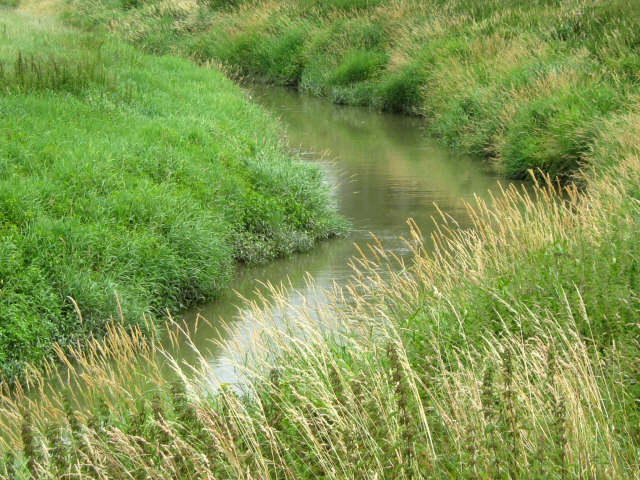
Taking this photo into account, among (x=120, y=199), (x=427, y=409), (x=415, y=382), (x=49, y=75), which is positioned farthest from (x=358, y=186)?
(x=427, y=409)

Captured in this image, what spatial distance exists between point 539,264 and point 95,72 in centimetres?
910

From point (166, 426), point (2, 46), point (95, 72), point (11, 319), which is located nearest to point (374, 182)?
point (95, 72)

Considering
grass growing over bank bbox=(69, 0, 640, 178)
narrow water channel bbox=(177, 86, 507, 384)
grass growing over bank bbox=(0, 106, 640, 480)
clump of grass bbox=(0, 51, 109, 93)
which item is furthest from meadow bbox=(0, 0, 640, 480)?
clump of grass bbox=(0, 51, 109, 93)

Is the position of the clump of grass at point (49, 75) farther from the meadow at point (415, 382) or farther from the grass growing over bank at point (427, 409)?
the grass growing over bank at point (427, 409)

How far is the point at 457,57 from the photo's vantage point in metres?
19.0

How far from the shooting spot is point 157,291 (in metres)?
8.26

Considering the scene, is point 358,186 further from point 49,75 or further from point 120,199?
point 120,199

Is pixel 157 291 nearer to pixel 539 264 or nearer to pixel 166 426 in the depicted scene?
pixel 539 264

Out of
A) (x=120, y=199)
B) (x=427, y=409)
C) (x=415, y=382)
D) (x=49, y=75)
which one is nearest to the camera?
(x=427, y=409)

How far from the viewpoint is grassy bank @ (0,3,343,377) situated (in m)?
7.55

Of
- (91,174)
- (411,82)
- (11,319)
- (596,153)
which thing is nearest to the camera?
(11,319)

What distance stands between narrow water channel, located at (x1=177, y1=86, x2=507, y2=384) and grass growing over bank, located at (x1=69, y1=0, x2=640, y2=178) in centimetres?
68

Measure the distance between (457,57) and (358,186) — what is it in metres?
6.53

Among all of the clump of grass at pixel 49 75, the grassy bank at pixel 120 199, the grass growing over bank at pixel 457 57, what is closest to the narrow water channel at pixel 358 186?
the grassy bank at pixel 120 199
